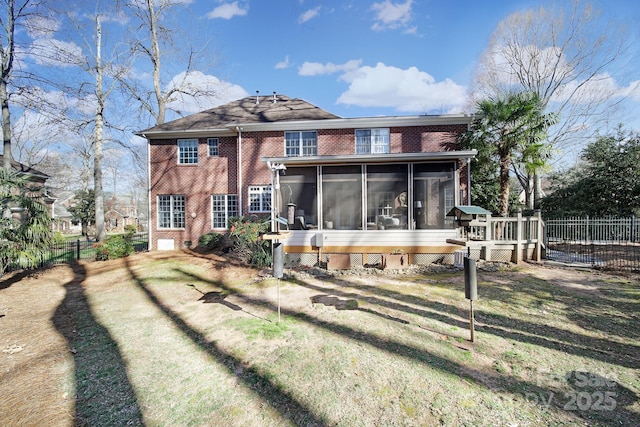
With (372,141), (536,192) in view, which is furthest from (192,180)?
(536,192)

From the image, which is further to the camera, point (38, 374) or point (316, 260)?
point (316, 260)

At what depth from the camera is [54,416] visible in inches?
108

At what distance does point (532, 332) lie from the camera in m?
4.39

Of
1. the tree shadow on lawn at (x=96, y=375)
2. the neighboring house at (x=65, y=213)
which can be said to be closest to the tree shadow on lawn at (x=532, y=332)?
the tree shadow on lawn at (x=96, y=375)

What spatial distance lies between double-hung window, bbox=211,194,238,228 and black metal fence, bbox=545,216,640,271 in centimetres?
1373

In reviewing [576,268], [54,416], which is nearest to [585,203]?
[576,268]

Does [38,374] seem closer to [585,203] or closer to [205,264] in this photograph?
[205,264]

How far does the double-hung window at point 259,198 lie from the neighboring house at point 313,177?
5 cm

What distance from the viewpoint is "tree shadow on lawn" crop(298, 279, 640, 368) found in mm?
3711

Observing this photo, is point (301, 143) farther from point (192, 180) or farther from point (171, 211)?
point (171, 211)

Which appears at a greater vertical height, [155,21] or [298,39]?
[155,21]

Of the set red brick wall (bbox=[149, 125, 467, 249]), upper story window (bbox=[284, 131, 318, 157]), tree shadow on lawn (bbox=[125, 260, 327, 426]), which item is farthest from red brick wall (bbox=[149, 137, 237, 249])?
tree shadow on lawn (bbox=[125, 260, 327, 426])

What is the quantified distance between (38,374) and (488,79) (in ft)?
90.8

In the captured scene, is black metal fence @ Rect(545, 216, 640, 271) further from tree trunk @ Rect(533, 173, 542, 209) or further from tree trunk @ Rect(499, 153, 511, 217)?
tree trunk @ Rect(533, 173, 542, 209)
